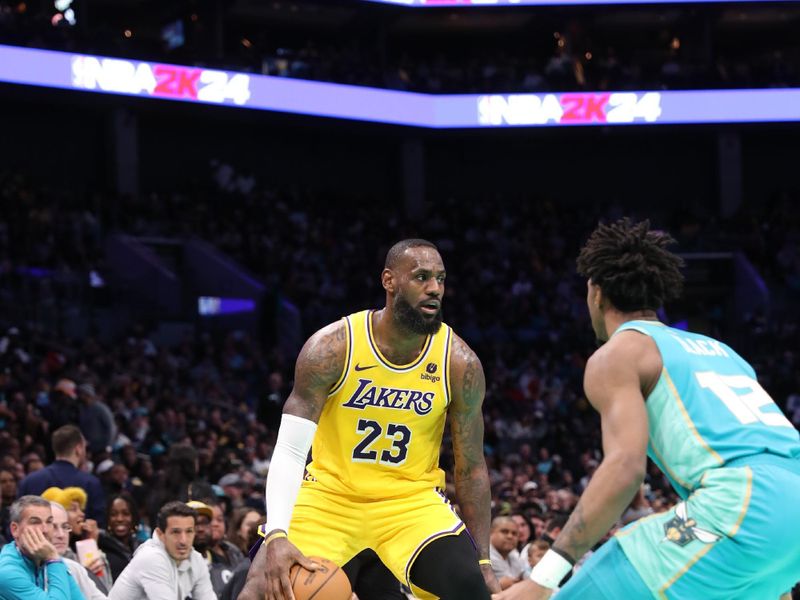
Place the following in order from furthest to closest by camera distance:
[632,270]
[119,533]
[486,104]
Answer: [486,104] < [119,533] < [632,270]

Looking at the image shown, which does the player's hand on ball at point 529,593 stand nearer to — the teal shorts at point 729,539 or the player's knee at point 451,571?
the teal shorts at point 729,539

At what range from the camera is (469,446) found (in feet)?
20.1

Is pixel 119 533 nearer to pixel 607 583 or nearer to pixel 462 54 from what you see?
pixel 607 583

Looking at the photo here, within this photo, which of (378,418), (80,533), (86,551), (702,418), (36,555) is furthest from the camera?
(80,533)

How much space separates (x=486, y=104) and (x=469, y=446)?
2460 cm

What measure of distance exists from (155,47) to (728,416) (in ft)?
81.7

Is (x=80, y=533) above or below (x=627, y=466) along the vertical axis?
below

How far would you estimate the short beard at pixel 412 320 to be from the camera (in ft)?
19.5

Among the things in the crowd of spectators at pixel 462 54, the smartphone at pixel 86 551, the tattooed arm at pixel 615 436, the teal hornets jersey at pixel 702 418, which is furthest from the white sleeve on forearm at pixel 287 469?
the crowd of spectators at pixel 462 54

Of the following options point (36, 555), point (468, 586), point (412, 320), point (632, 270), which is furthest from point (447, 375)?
point (36, 555)

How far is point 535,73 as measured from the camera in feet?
102

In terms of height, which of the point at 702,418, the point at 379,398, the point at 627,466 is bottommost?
the point at 379,398

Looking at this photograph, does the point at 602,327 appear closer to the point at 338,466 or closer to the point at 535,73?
the point at 338,466

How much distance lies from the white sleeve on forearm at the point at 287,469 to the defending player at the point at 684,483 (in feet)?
5.58
